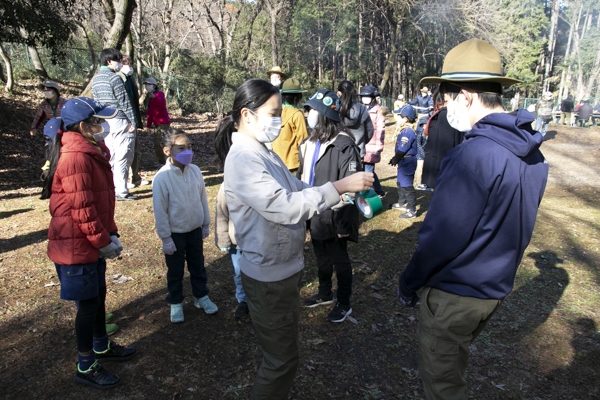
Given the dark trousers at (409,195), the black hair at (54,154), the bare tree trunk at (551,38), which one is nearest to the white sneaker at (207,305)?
the black hair at (54,154)

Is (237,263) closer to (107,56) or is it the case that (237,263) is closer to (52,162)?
(52,162)

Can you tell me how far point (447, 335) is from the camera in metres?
2.06

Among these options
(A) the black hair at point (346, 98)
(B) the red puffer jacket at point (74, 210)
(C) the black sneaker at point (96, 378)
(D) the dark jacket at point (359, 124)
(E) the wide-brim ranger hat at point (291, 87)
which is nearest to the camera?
(B) the red puffer jacket at point (74, 210)

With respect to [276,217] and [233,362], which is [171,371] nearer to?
[233,362]

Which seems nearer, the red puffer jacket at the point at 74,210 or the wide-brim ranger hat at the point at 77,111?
the red puffer jacket at the point at 74,210

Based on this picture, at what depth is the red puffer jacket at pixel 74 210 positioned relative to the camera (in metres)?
2.75

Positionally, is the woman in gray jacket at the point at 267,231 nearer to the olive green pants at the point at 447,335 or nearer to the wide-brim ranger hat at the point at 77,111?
the olive green pants at the point at 447,335

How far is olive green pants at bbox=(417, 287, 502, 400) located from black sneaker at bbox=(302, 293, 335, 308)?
2237 millimetres

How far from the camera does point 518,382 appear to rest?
333 centimetres

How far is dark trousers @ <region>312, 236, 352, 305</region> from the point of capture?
3.95 m

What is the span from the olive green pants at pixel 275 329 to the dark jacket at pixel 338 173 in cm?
140

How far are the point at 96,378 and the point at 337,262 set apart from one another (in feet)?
7.17

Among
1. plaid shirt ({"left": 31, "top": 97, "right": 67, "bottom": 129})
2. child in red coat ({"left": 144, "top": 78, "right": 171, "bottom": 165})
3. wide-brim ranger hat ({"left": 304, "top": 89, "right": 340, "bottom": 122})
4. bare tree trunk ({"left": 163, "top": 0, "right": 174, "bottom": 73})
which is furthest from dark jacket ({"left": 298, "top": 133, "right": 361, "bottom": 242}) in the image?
bare tree trunk ({"left": 163, "top": 0, "right": 174, "bottom": 73})

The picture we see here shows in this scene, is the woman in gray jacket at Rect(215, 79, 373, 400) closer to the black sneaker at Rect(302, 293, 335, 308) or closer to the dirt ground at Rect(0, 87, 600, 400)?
the dirt ground at Rect(0, 87, 600, 400)
